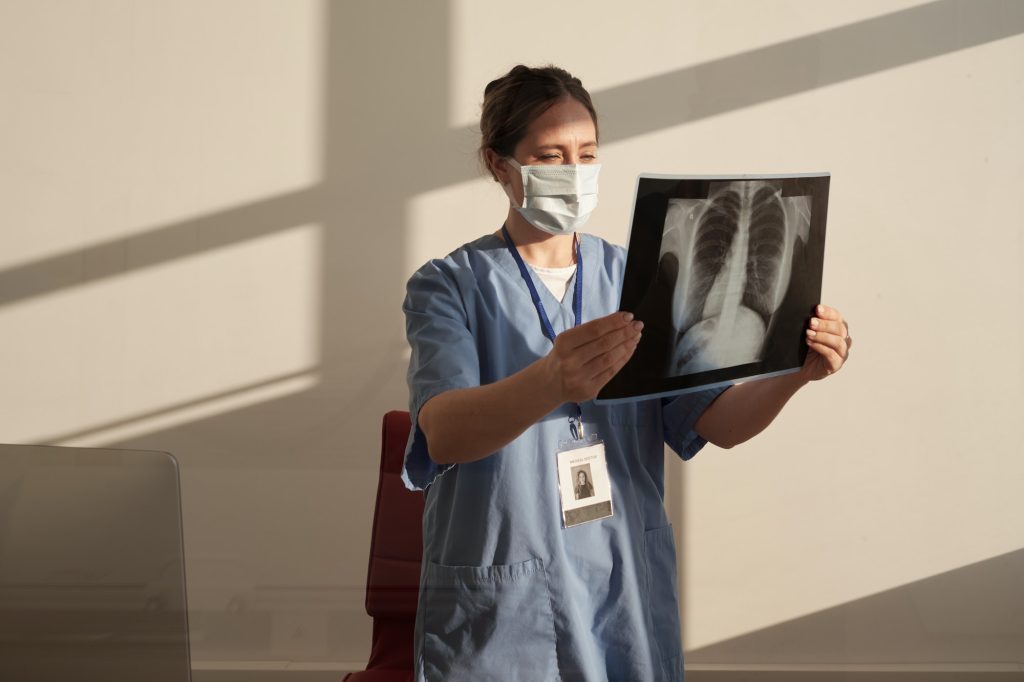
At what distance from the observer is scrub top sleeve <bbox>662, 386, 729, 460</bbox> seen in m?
1.31

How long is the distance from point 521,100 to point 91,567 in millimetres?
1096

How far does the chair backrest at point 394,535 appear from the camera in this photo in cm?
172

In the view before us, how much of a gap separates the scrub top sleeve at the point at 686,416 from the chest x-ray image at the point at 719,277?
45mm

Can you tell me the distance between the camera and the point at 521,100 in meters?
1.26

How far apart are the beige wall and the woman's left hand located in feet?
2.77

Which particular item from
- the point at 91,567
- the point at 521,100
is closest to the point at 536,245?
the point at 521,100

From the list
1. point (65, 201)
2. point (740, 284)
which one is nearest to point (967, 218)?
point (740, 284)

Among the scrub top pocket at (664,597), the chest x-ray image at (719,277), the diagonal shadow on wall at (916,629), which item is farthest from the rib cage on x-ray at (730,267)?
the diagonal shadow on wall at (916,629)

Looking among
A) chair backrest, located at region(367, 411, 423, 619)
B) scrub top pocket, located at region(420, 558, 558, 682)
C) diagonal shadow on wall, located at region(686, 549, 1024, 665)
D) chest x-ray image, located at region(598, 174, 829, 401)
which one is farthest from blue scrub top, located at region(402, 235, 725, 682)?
diagonal shadow on wall, located at region(686, 549, 1024, 665)

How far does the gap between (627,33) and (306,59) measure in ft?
2.38

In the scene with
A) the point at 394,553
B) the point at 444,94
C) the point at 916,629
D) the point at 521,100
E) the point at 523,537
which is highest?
the point at 444,94

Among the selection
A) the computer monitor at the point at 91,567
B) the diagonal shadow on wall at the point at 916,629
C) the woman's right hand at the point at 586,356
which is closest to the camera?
the woman's right hand at the point at 586,356

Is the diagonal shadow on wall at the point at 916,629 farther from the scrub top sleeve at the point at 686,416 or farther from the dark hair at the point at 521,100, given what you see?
the dark hair at the point at 521,100

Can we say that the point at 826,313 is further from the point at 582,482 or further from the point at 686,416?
the point at 582,482
